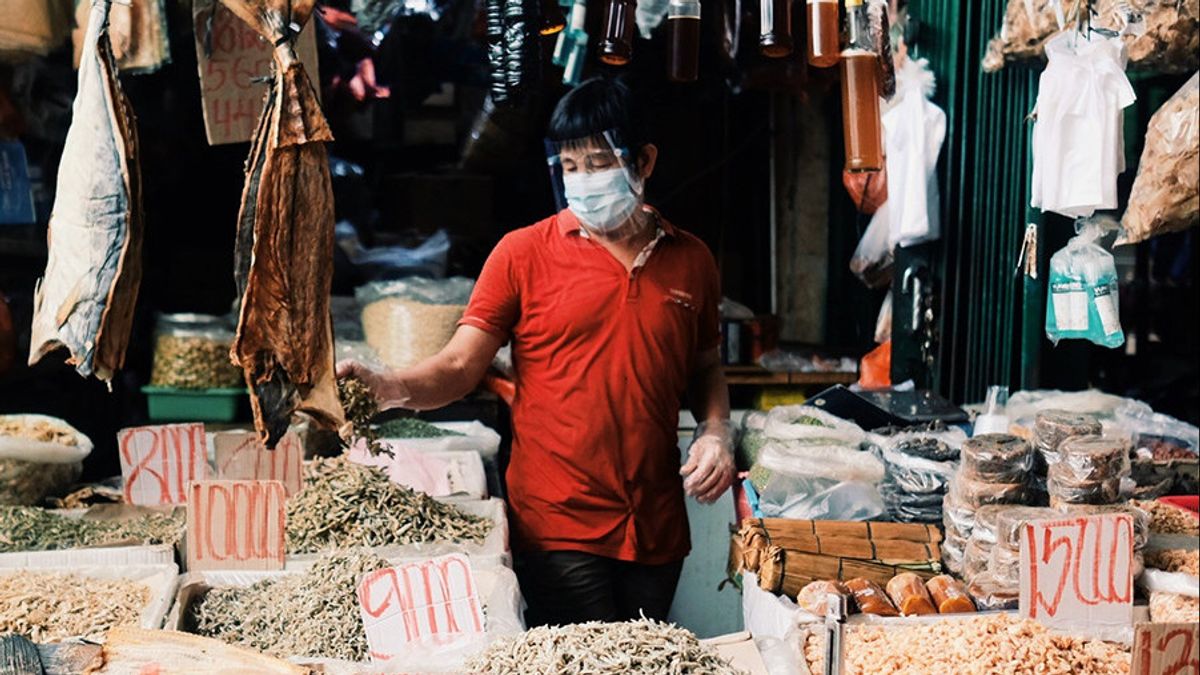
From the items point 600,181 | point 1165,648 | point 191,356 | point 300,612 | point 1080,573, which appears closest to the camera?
point 1165,648

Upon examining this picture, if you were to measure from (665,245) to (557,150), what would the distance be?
349mm

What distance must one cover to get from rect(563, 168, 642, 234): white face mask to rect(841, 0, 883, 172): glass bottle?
20.7 inches

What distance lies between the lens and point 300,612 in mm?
2213

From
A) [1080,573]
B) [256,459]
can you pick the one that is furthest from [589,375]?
[1080,573]

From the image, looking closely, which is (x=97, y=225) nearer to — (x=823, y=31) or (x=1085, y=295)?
(x=823, y=31)

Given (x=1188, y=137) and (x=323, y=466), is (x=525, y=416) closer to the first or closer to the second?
(x=323, y=466)

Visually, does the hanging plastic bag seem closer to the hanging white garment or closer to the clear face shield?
the hanging white garment

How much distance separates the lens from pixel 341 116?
5797 mm

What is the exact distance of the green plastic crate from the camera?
4.11m

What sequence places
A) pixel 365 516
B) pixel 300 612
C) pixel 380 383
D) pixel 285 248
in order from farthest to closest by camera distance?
pixel 365 516
pixel 380 383
pixel 300 612
pixel 285 248

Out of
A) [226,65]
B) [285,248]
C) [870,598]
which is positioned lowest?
[870,598]

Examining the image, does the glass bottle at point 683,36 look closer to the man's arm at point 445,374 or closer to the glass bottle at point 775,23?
the glass bottle at point 775,23

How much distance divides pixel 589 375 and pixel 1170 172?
4.30 ft

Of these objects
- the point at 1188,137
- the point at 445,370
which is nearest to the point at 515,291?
the point at 445,370
